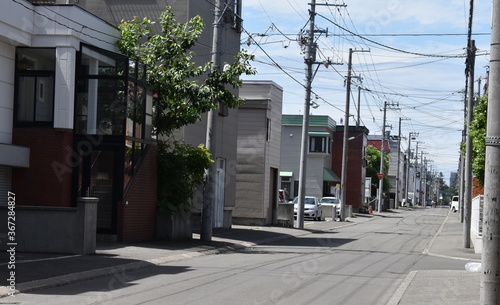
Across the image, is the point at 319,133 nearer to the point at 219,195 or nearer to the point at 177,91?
the point at 219,195

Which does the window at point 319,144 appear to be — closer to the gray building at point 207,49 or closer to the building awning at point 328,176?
the building awning at point 328,176

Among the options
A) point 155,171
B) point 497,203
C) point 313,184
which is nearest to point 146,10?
point 155,171

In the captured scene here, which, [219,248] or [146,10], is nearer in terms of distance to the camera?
[219,248]

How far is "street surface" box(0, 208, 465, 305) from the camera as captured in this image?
39.9 feet

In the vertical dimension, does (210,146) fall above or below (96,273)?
above

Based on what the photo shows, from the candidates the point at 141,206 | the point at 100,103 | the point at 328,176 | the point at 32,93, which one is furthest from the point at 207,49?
the point at 328,176

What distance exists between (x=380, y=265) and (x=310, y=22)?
825 inches

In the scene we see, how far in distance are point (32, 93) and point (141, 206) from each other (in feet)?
16.1

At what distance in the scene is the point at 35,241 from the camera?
18.1 m

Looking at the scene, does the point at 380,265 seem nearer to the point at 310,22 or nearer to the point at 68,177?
the point at 68,177

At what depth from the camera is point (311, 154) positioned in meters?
68.7

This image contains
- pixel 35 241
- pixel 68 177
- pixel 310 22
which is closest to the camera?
pixel 35 241

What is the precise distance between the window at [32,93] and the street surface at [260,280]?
21.4 feet

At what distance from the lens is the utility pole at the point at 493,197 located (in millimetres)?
8648
